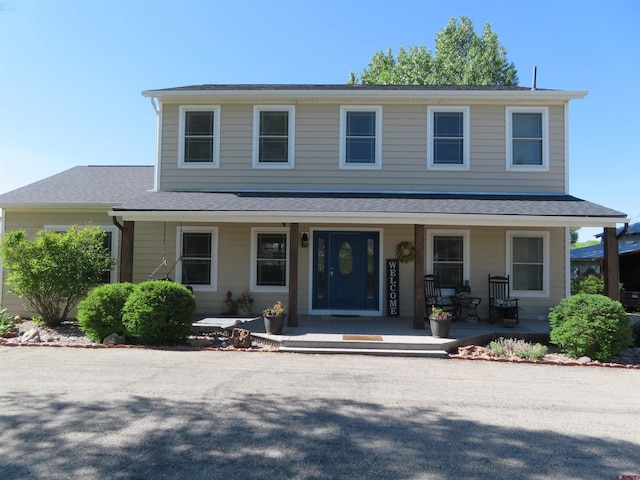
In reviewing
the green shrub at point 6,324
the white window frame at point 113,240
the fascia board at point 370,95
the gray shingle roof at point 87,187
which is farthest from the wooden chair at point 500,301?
the green shrub at point 6,324

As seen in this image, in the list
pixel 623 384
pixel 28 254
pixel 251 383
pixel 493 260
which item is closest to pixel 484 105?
pixel 493 260

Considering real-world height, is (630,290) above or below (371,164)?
below

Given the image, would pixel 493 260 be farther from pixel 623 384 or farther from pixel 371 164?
pixel 623 384

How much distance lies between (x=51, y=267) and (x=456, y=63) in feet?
79.2

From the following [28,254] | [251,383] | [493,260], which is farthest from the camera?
[493,260]

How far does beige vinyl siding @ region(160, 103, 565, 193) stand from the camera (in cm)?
1066

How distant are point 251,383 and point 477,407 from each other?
2799 millimetres

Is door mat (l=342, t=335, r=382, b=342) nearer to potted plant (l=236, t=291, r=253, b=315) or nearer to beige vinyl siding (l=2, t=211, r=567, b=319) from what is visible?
beige vinyl siding (l=2, t=211, r=567, b=319)

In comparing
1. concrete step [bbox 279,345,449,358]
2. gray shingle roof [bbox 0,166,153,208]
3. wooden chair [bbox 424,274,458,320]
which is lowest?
concrete step [bbox 279,345,449,358]

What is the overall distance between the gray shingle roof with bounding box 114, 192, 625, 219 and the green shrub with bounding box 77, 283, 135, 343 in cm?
190

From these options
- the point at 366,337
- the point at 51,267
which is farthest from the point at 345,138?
the point at 51,267

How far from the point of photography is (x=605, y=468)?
3.40m

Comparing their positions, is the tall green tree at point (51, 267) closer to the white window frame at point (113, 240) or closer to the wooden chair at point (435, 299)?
the white window frame at point (113, 240)

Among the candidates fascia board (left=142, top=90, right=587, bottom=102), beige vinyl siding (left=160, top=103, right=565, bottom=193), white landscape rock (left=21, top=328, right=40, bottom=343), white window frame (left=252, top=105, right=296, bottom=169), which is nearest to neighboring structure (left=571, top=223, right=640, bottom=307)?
beige vinyl siding (left=160, top=103, right=565, bottom=193)
